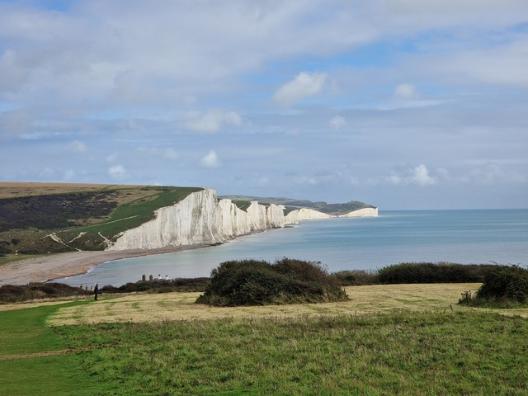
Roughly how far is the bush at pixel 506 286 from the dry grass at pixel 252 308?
1.53 metres

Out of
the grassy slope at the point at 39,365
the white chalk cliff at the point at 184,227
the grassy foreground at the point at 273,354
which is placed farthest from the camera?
the white chalk cliff at the point at 184,227

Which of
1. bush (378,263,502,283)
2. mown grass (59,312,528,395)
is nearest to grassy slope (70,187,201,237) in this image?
bush (378,263,502,283)

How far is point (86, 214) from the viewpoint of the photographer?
12950cm

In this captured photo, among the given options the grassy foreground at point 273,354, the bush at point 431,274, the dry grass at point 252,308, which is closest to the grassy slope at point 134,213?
the bush at point 431,274

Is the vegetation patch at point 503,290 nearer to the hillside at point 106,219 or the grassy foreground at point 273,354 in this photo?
the grassy foreground at point 273,354

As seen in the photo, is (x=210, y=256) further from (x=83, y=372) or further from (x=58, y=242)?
(x=83, y=372)

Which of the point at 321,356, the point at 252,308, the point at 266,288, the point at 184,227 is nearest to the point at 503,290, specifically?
the point at 252,308

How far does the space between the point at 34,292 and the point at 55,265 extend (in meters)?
37.1

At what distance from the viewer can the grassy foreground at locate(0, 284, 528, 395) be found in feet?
39.3

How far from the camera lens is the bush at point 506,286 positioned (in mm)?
25781

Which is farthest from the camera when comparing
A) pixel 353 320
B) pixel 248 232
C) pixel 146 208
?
pixel 248 232

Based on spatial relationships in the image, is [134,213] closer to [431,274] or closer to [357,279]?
[357,279]

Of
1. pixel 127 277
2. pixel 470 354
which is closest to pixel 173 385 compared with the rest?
pixel 470 354

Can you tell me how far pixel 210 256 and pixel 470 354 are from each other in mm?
89038
